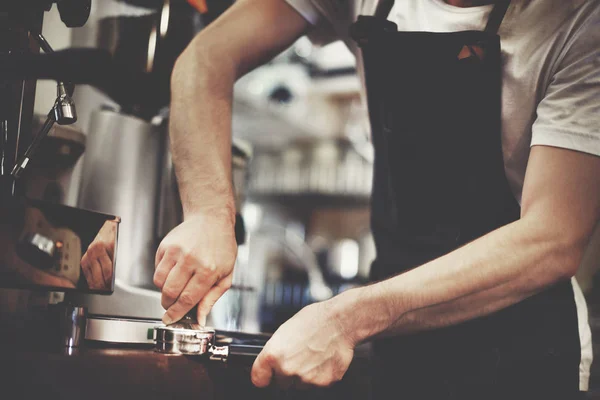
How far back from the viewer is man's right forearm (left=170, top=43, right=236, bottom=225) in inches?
43.9

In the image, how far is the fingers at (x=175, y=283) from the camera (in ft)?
3.12

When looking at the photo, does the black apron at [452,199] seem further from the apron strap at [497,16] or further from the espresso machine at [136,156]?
the espresso machine at [136,156]

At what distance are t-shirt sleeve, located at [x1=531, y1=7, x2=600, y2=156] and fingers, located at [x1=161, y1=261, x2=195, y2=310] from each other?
615 millimetres

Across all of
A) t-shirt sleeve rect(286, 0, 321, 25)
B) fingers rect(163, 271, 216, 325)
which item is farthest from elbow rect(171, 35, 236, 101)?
fingers rect(163, 271, 216, 325)

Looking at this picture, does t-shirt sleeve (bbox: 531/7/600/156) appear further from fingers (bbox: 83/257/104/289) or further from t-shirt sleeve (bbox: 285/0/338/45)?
fingers (bbox: 83/257/104/289)

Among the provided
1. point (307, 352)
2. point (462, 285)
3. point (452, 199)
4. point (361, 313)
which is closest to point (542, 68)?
point (452, 199)

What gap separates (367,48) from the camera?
124 centimetres

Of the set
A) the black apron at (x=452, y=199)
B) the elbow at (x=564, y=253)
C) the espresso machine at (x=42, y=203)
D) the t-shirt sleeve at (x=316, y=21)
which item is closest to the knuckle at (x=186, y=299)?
the espresso machine at (x=42, y=203)

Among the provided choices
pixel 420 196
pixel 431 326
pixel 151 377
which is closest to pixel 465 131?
pixel 420 196

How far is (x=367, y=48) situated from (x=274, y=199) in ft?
14.1

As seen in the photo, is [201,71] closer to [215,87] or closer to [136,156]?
[215,87]

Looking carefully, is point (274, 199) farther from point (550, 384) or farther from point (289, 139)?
point (550, 384)

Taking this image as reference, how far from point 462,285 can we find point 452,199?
35 cm

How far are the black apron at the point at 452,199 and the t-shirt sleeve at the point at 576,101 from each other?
0.13 metres
